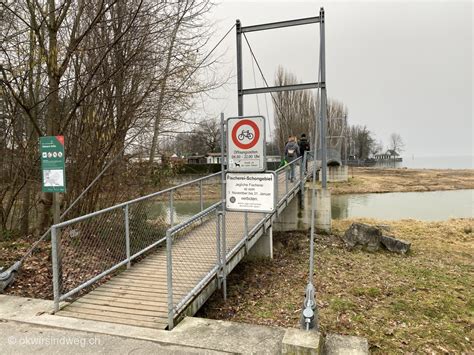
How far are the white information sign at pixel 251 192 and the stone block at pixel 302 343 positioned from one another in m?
1.47

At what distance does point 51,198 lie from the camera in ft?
25.6

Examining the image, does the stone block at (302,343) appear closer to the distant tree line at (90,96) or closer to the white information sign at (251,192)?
the white information sign at (251,192)

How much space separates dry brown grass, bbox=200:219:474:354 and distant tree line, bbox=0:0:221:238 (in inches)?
153

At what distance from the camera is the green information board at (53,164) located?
534cm

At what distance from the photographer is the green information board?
17.5 feet

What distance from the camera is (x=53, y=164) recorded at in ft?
17.7

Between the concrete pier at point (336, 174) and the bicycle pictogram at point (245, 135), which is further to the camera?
the concrete pier at point (336, 174)

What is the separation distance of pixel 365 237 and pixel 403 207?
1415 centimetres

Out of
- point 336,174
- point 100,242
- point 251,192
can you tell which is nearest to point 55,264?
point 100,242

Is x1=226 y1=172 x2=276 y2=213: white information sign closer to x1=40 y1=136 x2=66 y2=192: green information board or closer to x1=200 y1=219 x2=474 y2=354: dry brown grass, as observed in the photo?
x1=200 y1=219 x2=474 y2=354: dry brown grass

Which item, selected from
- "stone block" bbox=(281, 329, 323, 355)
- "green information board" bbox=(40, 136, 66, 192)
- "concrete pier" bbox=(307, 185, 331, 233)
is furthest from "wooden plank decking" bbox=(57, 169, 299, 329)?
"concrete pier" bbox=(307, 185, 331, 233)

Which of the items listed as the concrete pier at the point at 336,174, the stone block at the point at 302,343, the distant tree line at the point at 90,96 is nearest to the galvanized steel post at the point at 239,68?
the distant tree line at the point at 90,96

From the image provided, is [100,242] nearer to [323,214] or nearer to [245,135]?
[245,135]

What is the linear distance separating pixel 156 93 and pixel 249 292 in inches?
190
